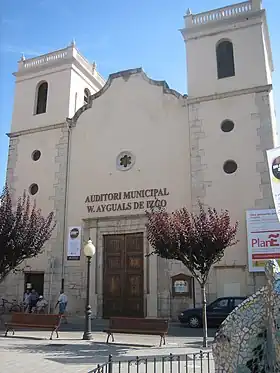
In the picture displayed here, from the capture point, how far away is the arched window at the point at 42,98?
22859 mm

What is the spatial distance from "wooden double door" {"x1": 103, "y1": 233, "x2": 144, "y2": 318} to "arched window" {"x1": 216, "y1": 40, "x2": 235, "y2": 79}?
8.17m

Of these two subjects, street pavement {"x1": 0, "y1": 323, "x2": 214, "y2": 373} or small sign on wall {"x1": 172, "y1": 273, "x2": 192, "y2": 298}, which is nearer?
street pavement {"x1": 0, "y1": 323, "x2": 214, "y2": 373}

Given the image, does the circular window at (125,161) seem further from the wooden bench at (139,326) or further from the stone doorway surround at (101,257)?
the wooden bench at (139,326)

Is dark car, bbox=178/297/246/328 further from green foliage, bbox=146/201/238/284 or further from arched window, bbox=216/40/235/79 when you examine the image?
arched window, bbox=216/40/235/79

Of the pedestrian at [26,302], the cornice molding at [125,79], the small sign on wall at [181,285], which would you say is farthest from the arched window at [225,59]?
the pedestrian at [26,302]

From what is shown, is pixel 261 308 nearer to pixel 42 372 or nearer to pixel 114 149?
pixel 42 372

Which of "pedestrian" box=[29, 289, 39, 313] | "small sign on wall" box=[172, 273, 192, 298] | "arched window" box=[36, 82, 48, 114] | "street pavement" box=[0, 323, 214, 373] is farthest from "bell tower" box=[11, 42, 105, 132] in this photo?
"street pavement" box=[0, 323, 214, 373]

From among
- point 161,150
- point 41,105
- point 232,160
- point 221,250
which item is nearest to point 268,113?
point 232,160

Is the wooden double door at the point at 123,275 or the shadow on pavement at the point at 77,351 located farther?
the wooden double door at the point at 123,275

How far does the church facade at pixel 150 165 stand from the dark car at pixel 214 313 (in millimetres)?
1011

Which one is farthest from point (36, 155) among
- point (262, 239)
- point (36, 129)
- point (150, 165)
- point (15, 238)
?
point (262, 239)

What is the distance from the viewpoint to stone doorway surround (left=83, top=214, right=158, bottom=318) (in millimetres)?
17344

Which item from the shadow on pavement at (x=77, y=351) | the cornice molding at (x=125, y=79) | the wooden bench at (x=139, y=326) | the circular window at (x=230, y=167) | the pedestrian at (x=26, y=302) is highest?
the cornice molding at (x=125, y=79)

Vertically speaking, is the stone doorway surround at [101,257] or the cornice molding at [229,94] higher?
the cornice molding at [229,94]
